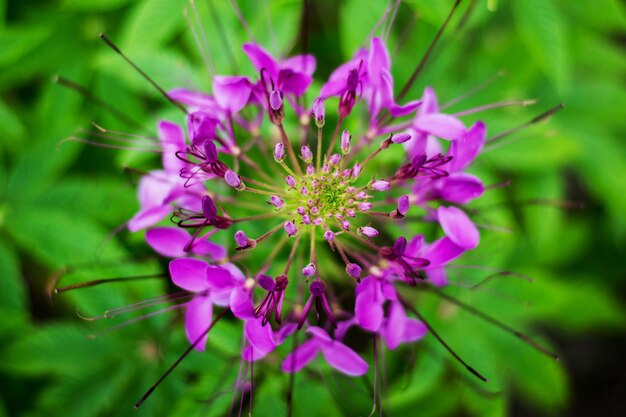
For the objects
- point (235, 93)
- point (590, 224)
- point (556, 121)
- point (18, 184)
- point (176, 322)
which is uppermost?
point (235, 93)

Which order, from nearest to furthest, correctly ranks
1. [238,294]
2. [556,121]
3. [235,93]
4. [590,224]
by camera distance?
1. [238,294]
2. [235,93]
3. [556,121]
4. [590,224]

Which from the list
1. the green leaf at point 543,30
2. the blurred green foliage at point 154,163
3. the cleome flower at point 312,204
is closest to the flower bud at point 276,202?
the cleome flower at point 312,204

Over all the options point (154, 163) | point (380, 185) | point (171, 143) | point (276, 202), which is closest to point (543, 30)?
point (380, 185)

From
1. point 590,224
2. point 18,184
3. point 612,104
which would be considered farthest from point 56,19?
point 590,224

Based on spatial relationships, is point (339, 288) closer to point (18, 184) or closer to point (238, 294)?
point (238, 294)

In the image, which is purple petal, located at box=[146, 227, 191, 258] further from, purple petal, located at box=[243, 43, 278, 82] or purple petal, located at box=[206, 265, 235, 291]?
purple petal, located at box=[243, 43, 278, 82]

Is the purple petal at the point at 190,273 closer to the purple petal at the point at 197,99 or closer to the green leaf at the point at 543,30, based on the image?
the purple petal at the point at 197,99

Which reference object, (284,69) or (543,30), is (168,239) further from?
(543,30)
